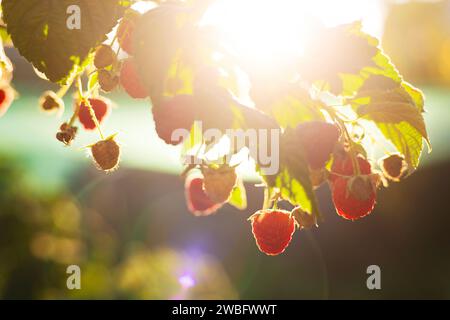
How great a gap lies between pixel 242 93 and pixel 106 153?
32 cm

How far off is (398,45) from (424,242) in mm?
10226

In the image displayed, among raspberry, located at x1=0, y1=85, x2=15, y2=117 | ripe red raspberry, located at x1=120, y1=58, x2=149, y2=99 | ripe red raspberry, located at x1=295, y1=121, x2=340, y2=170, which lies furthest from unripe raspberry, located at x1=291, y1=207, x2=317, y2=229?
raspberry, located at x1=0, y1=85, x2=15, y2=117

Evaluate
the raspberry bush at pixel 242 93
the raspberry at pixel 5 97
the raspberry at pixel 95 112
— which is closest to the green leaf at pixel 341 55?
the raspberry bush at pixel 242 93

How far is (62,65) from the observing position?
944 mm

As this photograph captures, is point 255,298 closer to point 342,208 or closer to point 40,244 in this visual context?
point 40,244

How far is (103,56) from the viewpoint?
3.46 ft

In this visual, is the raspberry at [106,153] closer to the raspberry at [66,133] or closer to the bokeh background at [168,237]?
the raspberry at [66,133]

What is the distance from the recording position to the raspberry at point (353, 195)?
1.04 metres

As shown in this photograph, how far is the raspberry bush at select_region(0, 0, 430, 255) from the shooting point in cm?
Result: 80

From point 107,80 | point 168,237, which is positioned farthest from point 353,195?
point 168,237

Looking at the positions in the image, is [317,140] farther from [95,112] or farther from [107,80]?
[95,112]

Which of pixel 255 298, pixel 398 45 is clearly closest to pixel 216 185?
pixel 255 298

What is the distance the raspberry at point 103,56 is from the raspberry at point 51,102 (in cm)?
27

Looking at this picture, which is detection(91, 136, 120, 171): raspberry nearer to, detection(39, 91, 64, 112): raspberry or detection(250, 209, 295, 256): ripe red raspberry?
detection(39, 91, 64, 112): raspberry
